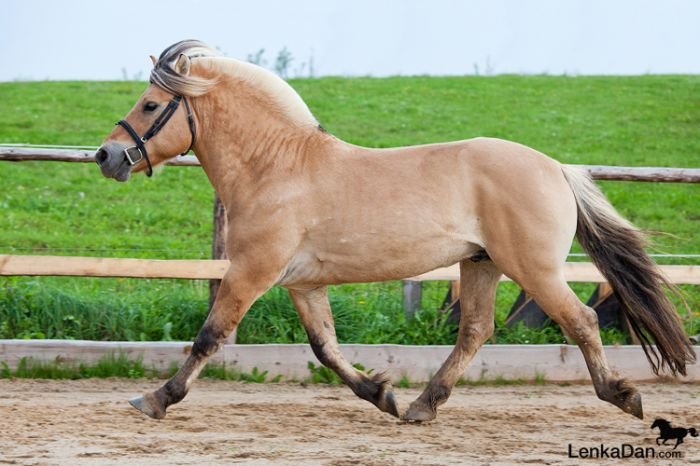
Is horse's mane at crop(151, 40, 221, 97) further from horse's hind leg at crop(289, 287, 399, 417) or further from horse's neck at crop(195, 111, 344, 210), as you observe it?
horse's hind leg at crop(289, 287, 399, 417)

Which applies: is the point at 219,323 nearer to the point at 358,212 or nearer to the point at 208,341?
the point at 208,341

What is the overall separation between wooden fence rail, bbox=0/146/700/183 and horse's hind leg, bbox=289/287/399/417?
1815 mm

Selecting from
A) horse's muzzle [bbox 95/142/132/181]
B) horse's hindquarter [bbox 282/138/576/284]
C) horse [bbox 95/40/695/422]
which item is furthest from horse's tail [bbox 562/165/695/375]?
horse's muzzle [bbox 95/142/132/181]

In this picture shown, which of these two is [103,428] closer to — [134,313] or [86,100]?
[134,313]

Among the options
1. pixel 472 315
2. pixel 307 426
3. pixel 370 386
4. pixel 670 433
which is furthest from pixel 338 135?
pixel 670 433

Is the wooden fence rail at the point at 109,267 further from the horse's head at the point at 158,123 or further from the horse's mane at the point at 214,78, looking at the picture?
the horse's mane at the point at 214,78

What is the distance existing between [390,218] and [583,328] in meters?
1.15

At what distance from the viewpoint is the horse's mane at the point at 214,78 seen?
17.3 ft

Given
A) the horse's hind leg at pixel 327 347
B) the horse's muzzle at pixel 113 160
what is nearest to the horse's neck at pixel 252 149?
the horse's muzzle at pixel 113 160

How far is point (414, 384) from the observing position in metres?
6.62

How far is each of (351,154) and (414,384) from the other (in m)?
1.98

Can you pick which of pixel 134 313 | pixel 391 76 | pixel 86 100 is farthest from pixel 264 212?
pixel 391 76
